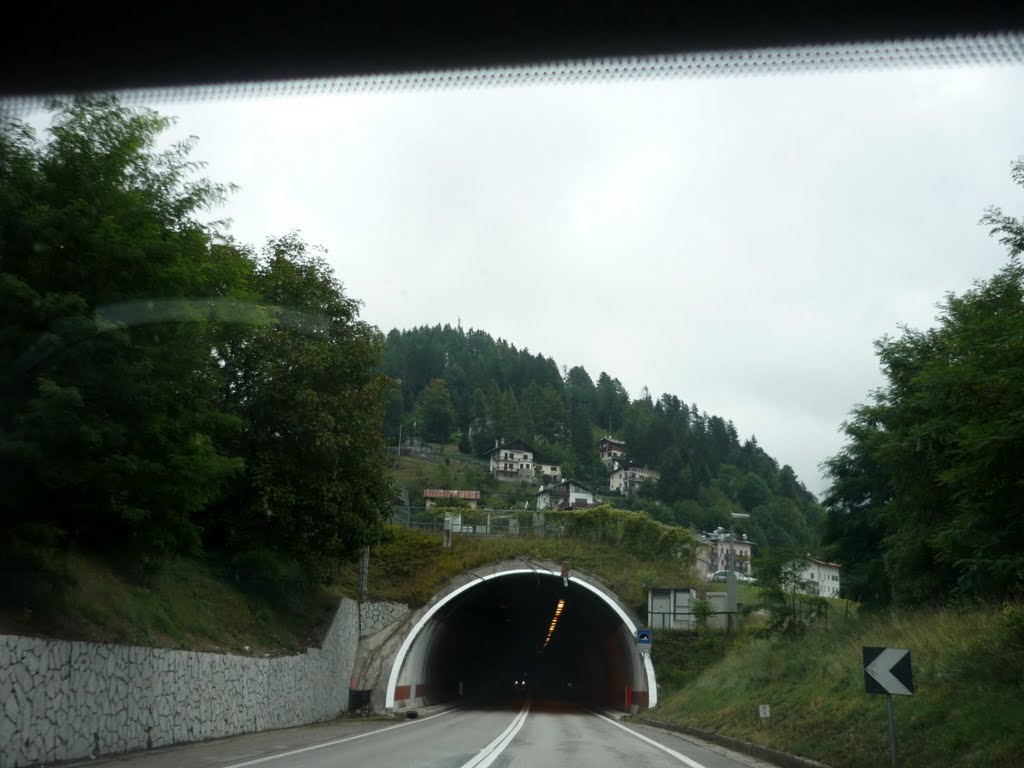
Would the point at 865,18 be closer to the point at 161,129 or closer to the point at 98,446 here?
the point at 161,129

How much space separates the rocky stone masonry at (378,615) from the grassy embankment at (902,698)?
14.3m

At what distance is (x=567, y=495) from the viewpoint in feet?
362

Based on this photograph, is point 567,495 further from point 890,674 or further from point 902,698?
point 890,674

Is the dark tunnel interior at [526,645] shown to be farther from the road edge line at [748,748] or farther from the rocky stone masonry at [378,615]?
the road edge line at [748,748]

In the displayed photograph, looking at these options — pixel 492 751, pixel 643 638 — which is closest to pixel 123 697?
pixel 492 751

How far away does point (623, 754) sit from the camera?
17.2m

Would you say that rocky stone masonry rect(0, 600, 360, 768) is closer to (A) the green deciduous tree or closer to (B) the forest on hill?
(A) the green deciduous tree

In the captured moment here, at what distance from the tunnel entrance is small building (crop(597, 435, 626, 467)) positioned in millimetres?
57892

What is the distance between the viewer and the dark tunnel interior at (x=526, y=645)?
44.8m

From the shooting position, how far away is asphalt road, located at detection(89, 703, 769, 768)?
46.0 feet

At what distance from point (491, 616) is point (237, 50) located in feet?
178

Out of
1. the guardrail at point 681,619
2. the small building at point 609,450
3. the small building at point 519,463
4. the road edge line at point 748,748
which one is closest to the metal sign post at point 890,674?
the road edge line at point 748,748

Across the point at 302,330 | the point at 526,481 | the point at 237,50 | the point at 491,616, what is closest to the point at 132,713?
the point at 237,50

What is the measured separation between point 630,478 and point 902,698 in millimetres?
108518
